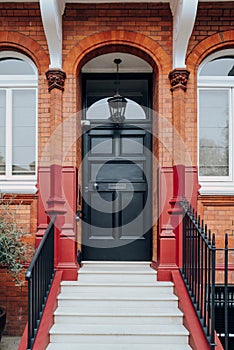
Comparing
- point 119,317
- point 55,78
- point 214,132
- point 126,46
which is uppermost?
point 126,46

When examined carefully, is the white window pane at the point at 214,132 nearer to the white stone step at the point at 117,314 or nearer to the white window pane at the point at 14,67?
the white stone step at the point at 117,314

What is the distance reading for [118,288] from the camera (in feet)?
17.4

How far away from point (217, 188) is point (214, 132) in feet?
2.71

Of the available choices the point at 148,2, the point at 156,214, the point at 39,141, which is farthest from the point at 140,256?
the point at 148,2

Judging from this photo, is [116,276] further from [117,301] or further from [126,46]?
[126,46]

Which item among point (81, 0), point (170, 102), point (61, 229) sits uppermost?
point (81, 0)

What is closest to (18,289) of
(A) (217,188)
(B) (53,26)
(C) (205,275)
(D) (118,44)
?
(C) (205,275)

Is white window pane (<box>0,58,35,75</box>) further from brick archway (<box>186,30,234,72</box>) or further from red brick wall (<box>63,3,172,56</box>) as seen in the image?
brick archway (<box>186,30,234,72</box>)

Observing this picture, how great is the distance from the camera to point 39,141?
587 cm

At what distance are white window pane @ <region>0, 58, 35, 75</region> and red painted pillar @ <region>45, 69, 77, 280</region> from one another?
63 centimetres

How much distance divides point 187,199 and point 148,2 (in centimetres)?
271

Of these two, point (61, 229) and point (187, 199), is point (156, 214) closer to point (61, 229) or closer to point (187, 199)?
point (187, 199)

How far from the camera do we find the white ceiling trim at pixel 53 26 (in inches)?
207

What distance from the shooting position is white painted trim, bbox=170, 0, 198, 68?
208 inches
